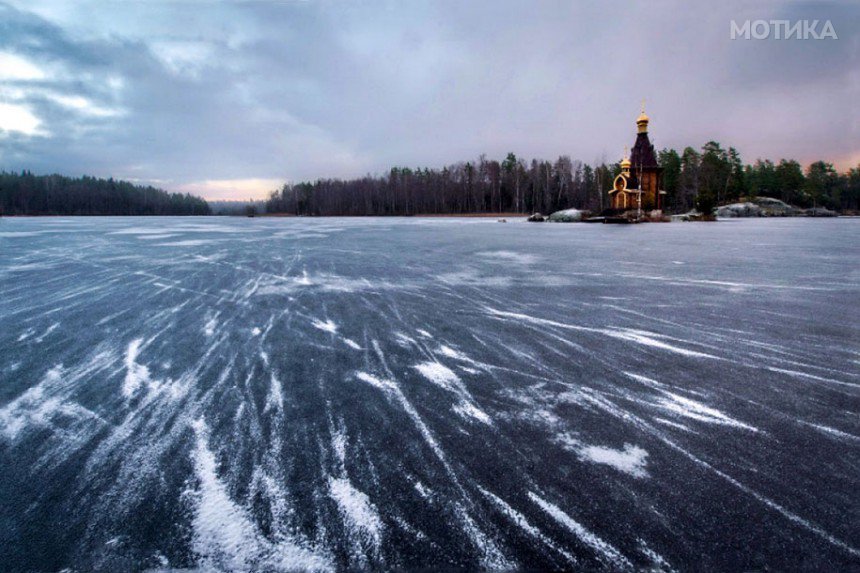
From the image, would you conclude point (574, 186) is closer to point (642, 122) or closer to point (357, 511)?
point (642, 122)

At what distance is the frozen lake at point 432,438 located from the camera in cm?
206

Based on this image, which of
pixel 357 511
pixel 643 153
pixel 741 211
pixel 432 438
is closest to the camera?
pixel 357 511

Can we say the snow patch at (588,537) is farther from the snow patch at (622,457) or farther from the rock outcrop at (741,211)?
the rock outcrop at (741,211)

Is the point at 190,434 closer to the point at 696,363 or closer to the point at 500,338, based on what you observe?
the point at 500,338

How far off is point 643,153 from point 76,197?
521 ft

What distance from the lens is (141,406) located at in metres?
3.52

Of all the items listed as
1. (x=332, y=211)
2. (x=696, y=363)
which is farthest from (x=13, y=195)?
(x=696, y=363)

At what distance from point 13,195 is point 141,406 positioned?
6818 inches

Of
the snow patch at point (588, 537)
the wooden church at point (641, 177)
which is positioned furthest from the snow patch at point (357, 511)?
the wooden church at point (641, 177)

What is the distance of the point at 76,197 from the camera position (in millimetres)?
130125

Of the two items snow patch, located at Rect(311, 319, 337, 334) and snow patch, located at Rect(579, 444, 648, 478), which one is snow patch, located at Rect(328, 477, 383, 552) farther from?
snow patch, located at Rect(311, 319, 337, 334)

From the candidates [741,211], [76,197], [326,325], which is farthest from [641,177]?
[76,197]

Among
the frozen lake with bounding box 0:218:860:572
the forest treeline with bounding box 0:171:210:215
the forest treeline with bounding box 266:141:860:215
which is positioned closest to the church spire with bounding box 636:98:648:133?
the forest treeline with bounding box 266:141:860:215

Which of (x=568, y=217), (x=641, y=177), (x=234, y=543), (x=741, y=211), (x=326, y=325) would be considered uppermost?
(x=641, y=177)
